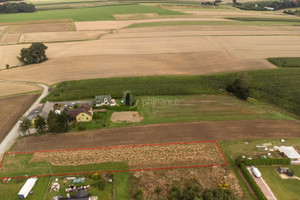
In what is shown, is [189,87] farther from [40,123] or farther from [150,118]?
[40,123]

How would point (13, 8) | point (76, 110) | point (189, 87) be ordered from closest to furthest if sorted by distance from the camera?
1. point (76, 110)
2. point (189, 87)
3. point (13, 8)

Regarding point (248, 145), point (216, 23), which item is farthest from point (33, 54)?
point (216, 23)

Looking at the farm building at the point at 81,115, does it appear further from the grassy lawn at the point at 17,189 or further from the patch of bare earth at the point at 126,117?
the grassy lawn at the point at 17,189

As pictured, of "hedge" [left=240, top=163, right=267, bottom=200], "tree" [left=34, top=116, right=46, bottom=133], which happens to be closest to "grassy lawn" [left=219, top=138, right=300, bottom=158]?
"hedge" [left=240, top=163, right=267, bottom=200]

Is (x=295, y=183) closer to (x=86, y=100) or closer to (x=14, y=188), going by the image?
(x=14, y=188)

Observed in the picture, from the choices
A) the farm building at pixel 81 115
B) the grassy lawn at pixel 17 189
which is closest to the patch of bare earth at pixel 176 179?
the grassy lawn at pixel 17 189

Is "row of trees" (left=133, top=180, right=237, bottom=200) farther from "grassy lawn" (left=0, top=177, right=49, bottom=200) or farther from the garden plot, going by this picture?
the garden plot
